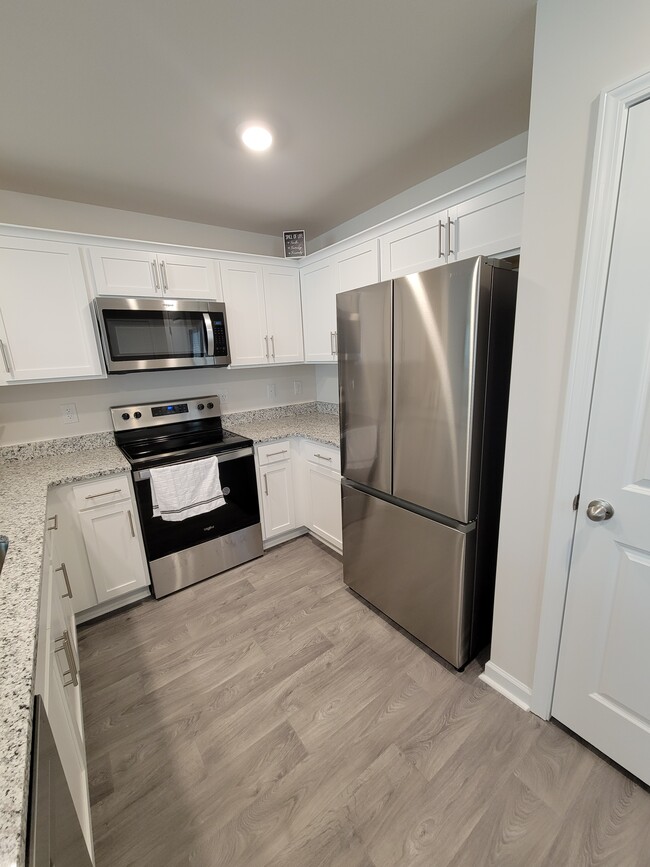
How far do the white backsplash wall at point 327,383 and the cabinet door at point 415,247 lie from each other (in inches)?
46.4

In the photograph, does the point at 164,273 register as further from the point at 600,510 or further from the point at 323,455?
the point at 600,510

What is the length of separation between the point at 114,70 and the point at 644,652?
2697mm

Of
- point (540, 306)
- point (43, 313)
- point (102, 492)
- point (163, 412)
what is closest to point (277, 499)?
point (163, 412)

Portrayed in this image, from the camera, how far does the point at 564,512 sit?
4.08 ft

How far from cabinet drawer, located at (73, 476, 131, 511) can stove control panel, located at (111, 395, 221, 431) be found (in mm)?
603

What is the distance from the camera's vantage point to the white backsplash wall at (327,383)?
10.6ft

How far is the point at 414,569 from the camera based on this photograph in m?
1.73

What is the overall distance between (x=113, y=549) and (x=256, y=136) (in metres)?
2.32

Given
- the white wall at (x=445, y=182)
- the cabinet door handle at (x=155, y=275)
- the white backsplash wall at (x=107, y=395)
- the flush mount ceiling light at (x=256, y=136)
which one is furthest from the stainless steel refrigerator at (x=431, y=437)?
the white backsplash wall at (x=107, y=395)

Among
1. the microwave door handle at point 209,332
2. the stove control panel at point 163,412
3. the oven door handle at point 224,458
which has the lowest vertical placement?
the oven door handle at point 224,458

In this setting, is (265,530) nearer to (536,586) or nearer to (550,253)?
(536,586)

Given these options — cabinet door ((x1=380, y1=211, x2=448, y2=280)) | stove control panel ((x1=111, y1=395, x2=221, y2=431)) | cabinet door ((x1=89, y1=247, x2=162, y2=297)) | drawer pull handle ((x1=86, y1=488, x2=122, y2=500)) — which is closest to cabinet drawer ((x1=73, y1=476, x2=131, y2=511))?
drawer pull handle ((x1=86, y1=488, x2=122, y2=500))

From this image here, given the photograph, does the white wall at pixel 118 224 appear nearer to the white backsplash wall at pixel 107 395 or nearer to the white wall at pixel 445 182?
the white wall at pixel 445 182

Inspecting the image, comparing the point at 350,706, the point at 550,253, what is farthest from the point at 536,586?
the point at 550,253
